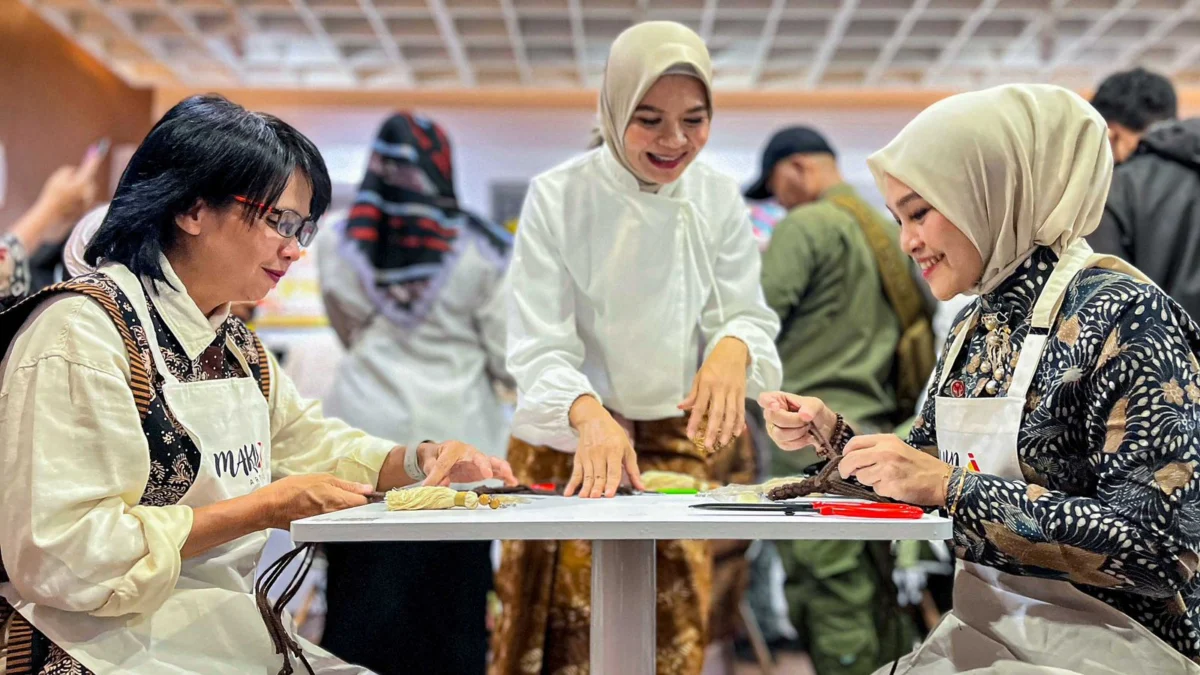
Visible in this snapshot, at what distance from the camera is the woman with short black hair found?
4.66 feet

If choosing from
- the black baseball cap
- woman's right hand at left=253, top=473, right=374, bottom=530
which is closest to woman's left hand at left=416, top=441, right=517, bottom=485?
woman's right hand at left=253, top=473, right=374, bottom=530

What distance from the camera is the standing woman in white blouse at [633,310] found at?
2236 millimetres

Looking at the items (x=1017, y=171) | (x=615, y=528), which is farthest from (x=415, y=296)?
(x=615, y=528)

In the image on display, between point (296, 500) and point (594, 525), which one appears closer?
point (594, 525)

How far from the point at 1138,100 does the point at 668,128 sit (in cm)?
197

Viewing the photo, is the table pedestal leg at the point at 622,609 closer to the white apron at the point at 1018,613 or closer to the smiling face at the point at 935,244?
the white apron at the point at 1018,613

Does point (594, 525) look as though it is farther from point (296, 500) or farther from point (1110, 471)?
point (1110, 471)

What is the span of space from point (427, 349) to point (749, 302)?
5.02 ft

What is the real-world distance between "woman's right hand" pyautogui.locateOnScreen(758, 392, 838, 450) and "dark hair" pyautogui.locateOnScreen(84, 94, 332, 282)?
0.87 metres

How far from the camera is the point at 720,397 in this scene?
6.66 feet

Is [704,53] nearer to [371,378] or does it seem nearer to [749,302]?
[749,302]

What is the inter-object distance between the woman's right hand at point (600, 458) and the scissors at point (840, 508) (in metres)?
0.28

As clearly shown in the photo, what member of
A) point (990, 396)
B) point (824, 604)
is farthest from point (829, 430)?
point (824, 604)

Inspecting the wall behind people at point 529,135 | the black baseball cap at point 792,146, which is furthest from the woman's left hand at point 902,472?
the wall behind people at point 529,135
